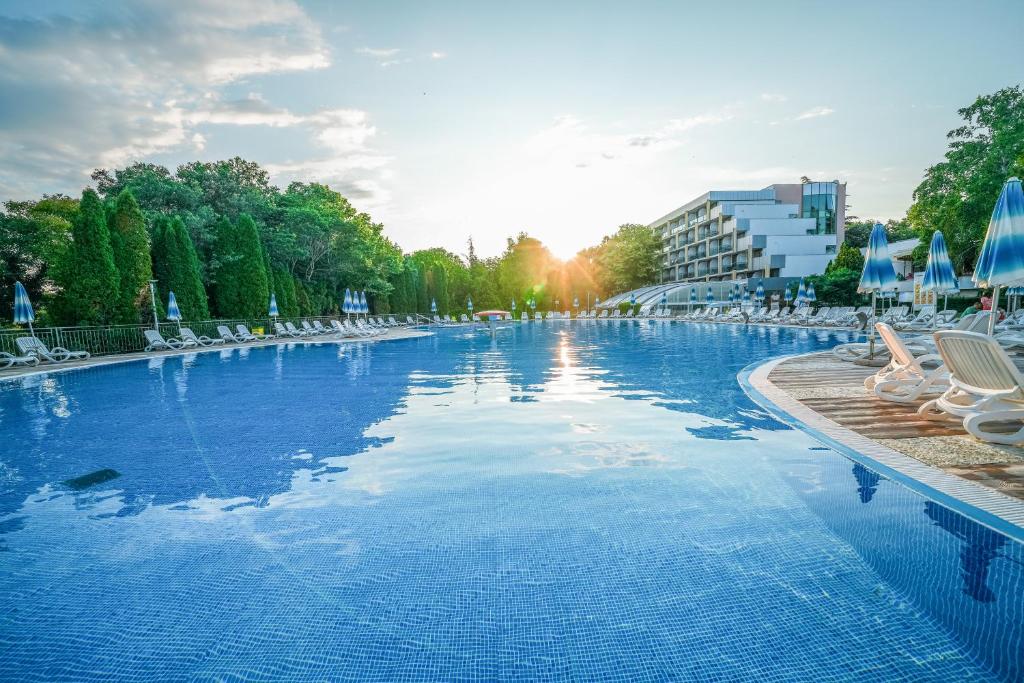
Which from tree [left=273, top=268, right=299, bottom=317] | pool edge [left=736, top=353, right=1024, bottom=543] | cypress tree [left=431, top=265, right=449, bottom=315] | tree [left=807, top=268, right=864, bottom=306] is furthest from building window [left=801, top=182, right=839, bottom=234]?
pool edge [left=736, top=353, right=1024, bottom=543]

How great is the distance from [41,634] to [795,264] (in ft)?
213

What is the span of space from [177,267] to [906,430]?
87.7 feet

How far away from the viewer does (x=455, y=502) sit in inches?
165

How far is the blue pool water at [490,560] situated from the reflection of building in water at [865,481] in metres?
0.02

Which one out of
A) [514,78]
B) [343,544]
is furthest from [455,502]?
[514,78]

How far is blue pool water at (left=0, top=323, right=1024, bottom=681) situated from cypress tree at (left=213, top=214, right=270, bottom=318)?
76.2ft

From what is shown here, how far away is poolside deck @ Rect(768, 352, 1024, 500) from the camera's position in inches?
165

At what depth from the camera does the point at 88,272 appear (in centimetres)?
1858

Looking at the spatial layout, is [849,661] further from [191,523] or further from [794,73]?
[794,73]

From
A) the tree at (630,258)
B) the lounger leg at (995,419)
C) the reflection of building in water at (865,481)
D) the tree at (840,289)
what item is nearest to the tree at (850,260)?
the tree at (840,289)

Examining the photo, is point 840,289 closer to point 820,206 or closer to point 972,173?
point 972,173

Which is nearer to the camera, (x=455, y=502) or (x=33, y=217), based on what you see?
(x=455, y=502)

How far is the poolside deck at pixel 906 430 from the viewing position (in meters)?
4.20

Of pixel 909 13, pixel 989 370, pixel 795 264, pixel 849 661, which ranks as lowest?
pixel 849 661
